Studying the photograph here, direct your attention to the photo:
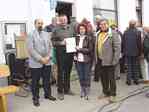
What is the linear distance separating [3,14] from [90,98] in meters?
3.33

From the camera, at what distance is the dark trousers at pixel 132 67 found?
42.2 feet

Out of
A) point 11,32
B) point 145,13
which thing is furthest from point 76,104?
point 145,13

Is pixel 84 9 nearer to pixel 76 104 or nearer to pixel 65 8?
pixel 65 8

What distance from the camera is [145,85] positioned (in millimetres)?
12734

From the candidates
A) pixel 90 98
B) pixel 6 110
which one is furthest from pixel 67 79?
pixel 6 110

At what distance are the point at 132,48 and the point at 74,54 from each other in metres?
2.45

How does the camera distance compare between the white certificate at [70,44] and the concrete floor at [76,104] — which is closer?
the concrete floor at [76,104]

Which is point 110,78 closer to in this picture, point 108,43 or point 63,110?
point 108,43

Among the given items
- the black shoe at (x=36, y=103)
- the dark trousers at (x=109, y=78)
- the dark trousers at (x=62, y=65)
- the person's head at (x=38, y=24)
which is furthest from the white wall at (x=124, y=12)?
the black shoe at (x=36, y=103)

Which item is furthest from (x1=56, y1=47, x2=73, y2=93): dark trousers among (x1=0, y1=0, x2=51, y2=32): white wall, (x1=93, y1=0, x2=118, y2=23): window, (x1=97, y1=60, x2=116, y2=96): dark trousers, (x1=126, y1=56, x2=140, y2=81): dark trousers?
(x1=93, y1=0, x2=118, y2=23): window

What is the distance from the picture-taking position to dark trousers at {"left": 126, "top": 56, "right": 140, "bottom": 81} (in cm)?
1287

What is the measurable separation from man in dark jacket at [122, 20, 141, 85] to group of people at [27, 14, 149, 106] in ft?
6.59

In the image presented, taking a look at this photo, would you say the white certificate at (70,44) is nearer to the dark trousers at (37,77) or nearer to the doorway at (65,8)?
the dark trousers at (37,77)

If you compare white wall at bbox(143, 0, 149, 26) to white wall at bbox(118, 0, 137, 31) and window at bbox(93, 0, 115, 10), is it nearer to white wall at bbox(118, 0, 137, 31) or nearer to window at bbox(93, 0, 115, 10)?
white wall at bbox(118, 0, 137, 31)
